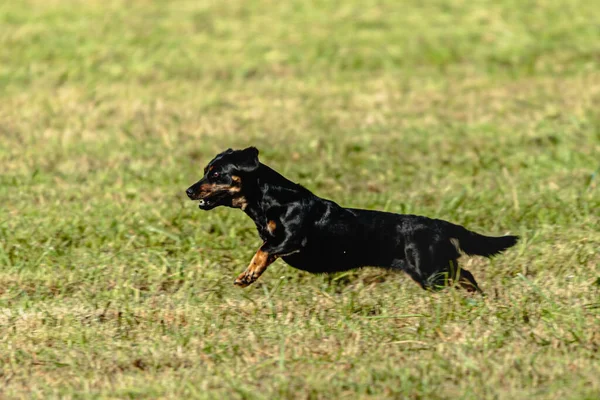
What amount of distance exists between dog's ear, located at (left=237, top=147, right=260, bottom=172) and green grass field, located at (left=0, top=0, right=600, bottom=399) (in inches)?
32.7

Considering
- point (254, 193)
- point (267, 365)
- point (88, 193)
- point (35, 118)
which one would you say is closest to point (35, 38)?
point (35, 118)

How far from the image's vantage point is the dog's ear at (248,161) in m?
5.61

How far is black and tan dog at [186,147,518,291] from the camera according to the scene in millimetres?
5629

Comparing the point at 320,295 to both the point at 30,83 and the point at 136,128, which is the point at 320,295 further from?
the point at 30,83

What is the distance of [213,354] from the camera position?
5.10 meters

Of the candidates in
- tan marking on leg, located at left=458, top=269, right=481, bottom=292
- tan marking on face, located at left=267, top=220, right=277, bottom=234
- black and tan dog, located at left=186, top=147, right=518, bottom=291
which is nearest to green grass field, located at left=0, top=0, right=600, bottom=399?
tan marking on leg, located at left=458, top=269, right=481, bottom=292

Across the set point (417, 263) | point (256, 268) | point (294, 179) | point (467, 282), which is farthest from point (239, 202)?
point (294, 179)

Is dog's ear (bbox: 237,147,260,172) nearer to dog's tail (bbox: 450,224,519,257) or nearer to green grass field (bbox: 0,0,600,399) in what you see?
green grass field (bbox: 0,0,600,399)

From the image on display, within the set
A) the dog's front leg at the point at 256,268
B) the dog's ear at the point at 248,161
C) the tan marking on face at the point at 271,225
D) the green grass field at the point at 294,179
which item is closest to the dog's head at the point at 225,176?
the dog's ear at the point at 248,161

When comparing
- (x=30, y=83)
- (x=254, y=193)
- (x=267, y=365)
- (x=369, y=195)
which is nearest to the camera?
(x=267, y=365)

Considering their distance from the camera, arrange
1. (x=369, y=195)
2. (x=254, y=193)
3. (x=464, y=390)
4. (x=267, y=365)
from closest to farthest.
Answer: (x=464, y=390) < (x=267, y=365) < (x=254, y=193) < (x=369, y=195)

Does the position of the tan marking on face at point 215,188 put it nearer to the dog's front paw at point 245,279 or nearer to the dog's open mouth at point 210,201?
the dog's open mouth at point 210,201

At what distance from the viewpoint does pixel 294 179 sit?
27.6ft

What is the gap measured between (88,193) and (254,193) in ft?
8.94
